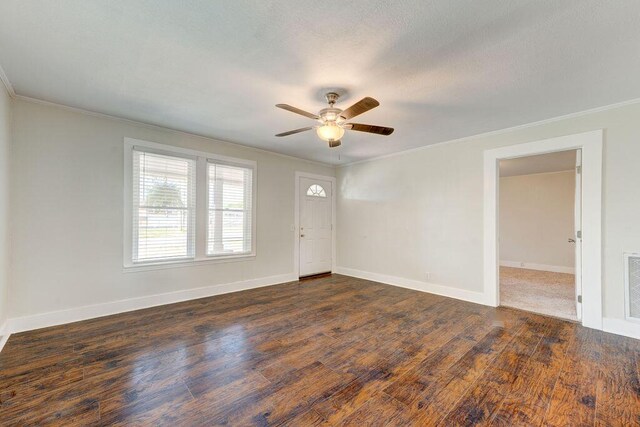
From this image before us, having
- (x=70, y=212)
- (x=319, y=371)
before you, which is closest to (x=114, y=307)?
(x=70, y=212)

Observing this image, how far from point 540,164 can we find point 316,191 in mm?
4814

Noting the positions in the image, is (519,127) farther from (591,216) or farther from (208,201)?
(208,201)

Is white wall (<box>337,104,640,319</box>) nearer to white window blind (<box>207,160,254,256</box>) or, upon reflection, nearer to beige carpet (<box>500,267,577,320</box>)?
beige carpet (<box>500,267,577,320</box>)

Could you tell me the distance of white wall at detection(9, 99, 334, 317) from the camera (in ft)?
10.1

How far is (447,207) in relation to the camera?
4570 mm

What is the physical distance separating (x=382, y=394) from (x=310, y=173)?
Answer: 457 centimetres

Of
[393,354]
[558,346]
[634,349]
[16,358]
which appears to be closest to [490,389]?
[393,354]

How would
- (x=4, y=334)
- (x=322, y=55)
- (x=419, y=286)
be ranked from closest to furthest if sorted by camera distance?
(x=322, y=55)
(x=4, y=334)
(x=419, y=286)

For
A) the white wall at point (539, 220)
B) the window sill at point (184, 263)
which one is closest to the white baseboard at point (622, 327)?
the white wall at point (539, 220)

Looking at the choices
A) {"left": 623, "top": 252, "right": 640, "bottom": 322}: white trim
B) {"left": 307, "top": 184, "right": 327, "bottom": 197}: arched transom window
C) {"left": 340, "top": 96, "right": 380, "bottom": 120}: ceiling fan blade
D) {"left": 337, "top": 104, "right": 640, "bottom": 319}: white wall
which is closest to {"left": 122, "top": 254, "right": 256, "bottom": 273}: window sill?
{"left": 307, "top": 184, "right": 327, "bottom": 197}: arched transom window

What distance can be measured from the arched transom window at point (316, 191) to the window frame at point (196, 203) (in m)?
1.35

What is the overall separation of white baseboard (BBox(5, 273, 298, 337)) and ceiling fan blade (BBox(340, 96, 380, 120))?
11.4ft

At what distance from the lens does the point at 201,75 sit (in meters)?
2.53

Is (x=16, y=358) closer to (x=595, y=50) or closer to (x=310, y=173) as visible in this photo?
(x=310, y=173)
